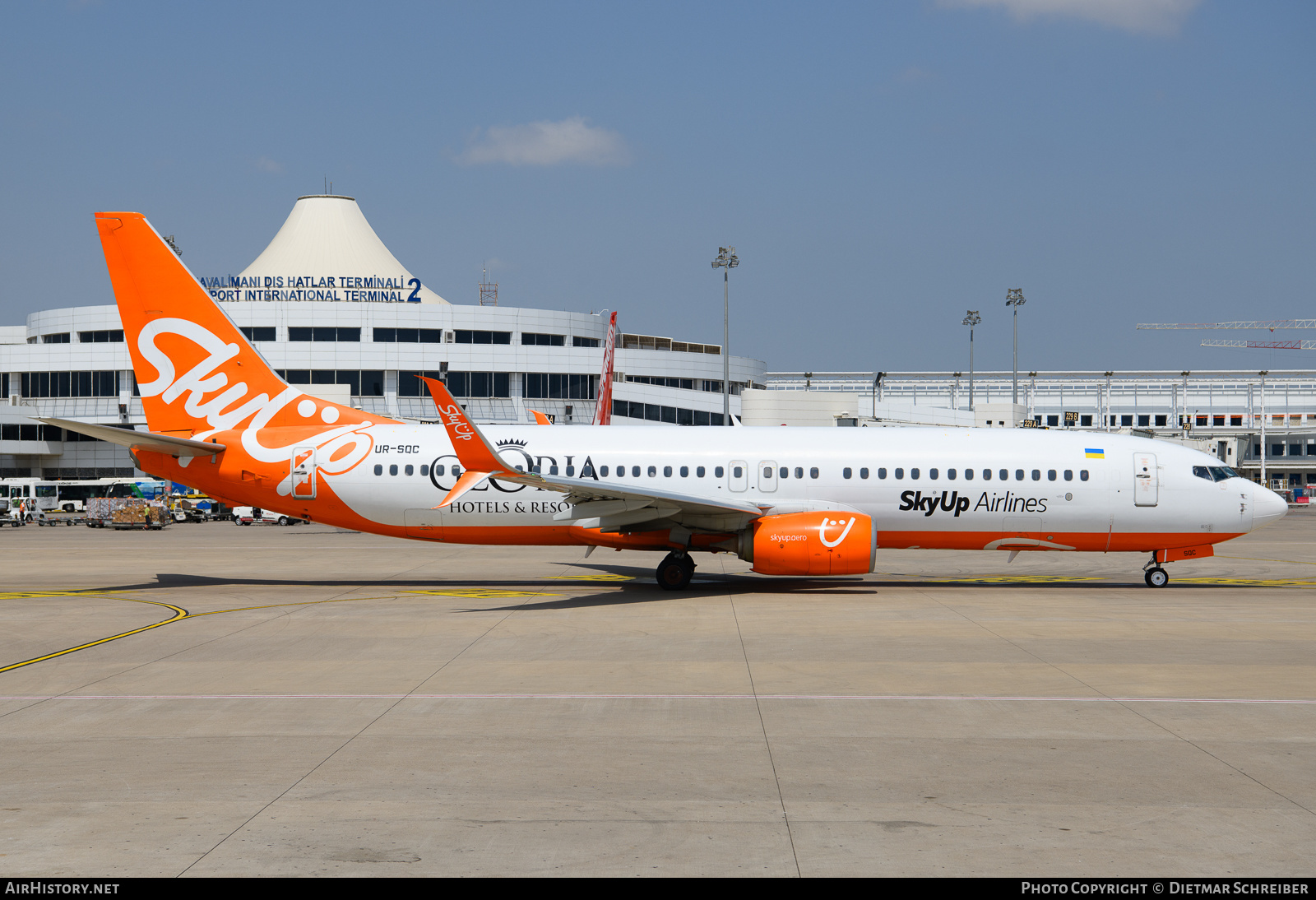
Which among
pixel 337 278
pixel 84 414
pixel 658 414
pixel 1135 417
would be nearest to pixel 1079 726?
pixel 658 414

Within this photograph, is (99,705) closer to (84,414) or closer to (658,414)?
(658,414)

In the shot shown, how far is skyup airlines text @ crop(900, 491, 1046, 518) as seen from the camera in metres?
25.5

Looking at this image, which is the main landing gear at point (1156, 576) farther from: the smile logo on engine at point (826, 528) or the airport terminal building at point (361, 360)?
the airport terminal building at point (361, 360)

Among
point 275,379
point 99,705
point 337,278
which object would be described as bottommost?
point 99,705

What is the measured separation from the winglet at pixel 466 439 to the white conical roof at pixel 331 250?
7287 centimetres

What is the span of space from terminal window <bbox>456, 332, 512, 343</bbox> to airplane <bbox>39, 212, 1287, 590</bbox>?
6406cm

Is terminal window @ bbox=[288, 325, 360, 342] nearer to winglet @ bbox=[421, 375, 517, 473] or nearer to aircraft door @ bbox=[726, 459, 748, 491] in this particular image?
aircraft door @ bbox=[726, 459, 748, 491]

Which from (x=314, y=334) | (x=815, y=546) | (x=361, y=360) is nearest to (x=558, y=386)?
(x=361, y=360)

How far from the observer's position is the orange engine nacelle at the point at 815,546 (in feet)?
76.7

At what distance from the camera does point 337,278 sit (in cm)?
9094

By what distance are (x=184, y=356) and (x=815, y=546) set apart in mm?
16864

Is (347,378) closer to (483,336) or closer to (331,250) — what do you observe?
(483,336)

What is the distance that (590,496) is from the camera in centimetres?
2367

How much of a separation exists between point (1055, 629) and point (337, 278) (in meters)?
82.6
